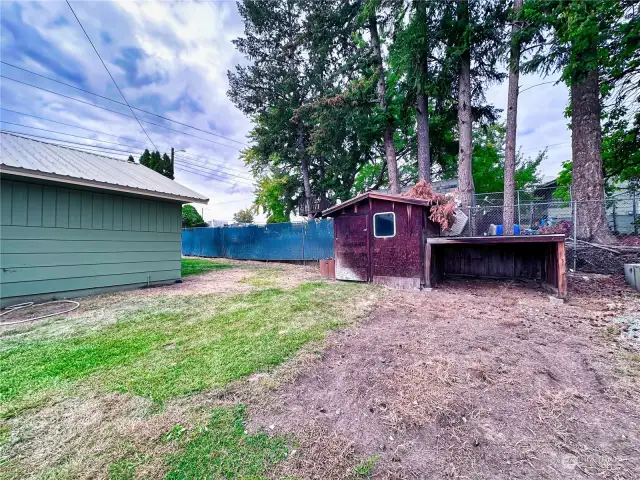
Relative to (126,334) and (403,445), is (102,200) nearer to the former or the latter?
(126,334)

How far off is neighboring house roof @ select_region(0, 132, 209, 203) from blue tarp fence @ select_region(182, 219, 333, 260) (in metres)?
4.54

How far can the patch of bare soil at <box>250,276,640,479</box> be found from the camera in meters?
1.38

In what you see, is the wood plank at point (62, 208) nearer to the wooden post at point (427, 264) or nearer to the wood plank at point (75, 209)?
the wood plank at point (75, 209)

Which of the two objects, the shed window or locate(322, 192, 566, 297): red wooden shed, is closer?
locate(322, 192, 566, 297): red wooden shed

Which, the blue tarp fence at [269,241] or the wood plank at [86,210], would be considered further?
the blue tarp fence at [269,241]

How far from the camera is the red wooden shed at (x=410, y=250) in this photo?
5.75m

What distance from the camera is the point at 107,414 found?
1.70 meters

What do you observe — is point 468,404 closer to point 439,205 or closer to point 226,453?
point 226,453

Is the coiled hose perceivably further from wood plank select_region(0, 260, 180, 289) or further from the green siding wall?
wood plank select_region(0, 260, 180, 289)

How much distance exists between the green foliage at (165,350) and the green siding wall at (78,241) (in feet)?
7.29

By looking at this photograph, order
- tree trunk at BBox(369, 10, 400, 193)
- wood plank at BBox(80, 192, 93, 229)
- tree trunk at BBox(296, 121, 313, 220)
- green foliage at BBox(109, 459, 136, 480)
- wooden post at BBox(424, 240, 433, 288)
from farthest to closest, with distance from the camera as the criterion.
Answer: tree trunk at BBox(296, 121, 313, 220) → tree trunk at BBox(369, 10, 400, 193) → wooden post at BBox(424, 240, 433, 288) → wood plank at BBox(80, 192, 93, 229) → green foliage at BBox(109, 459, 136, 480)

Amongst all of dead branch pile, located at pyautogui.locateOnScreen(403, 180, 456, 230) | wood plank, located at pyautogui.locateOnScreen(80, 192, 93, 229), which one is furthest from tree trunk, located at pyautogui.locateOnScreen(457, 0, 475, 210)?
wood plank, located at pyautogui.locateOnScreen(80, 192, 93, 229)

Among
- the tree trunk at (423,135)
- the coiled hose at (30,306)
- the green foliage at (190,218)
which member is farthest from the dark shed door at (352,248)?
the green foliage at (190,218)

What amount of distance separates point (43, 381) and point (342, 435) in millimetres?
2467
